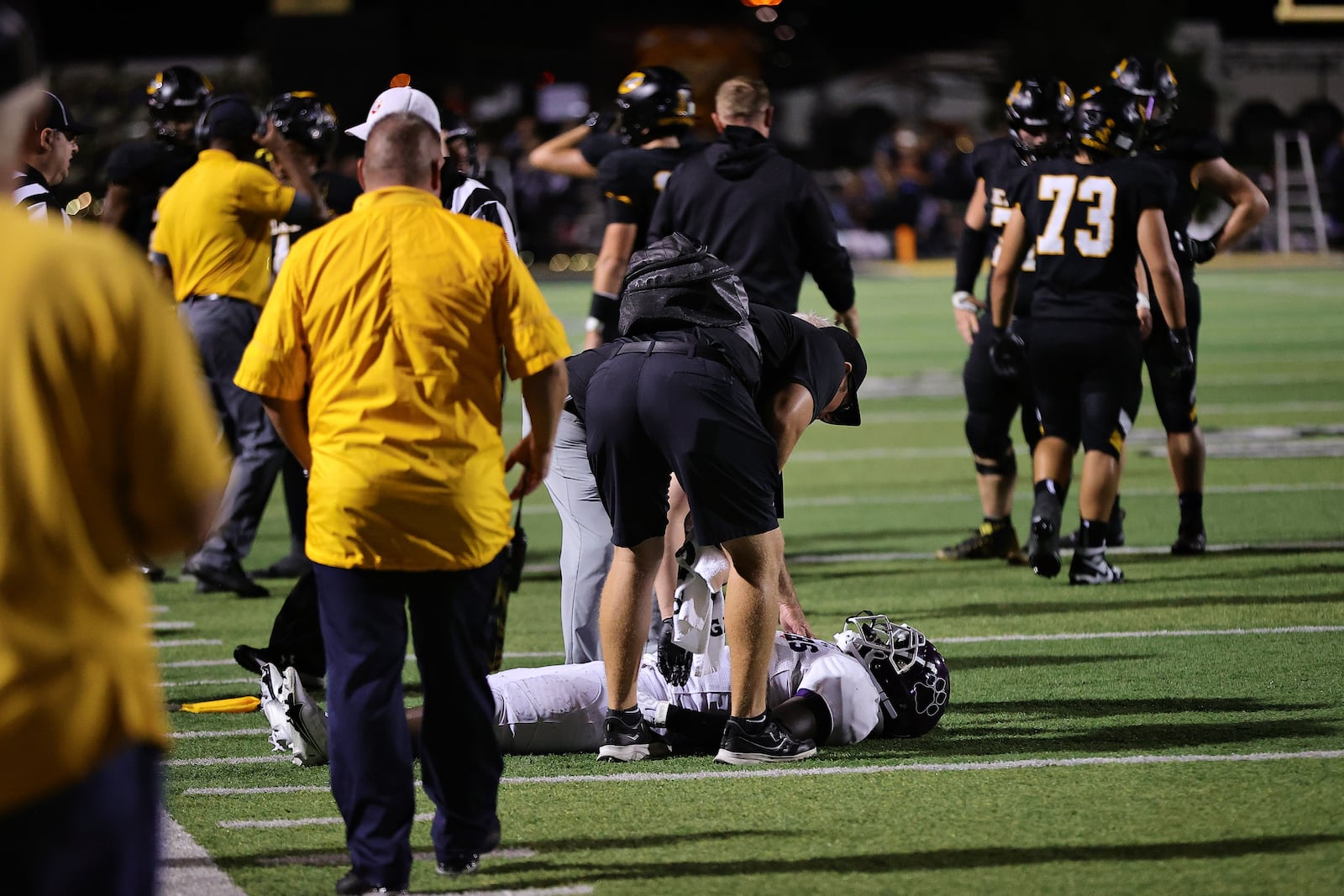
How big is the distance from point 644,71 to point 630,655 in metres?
3.89

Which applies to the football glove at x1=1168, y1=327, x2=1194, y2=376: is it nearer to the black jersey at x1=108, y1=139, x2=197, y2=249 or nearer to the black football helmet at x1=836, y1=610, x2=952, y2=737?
the black football helmet at x1=836, y1=610, x2=952, y2=737

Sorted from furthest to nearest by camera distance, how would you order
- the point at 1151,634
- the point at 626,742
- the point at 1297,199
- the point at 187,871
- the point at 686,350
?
the point at 1297,199
the point at 1151,634
the point at 626,742
the point at 686,350
the point at 187,871

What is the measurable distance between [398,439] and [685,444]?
1.25 meters

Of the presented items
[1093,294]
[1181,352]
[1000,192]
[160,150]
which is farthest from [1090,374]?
[160,150]

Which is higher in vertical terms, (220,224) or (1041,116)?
(1041,116)

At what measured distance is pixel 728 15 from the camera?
4888cm

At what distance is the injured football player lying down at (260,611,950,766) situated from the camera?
5.63 meters

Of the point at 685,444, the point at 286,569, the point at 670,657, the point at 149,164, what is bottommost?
the point at 286,569

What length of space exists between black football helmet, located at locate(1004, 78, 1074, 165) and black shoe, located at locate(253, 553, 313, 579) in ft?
13.7

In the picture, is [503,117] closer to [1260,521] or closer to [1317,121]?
[1317,121]

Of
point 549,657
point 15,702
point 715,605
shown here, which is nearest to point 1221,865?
point 715,605

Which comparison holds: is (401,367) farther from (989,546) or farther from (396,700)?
(989,546)

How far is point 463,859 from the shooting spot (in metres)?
4.36

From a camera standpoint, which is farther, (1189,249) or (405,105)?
(1189,249)
